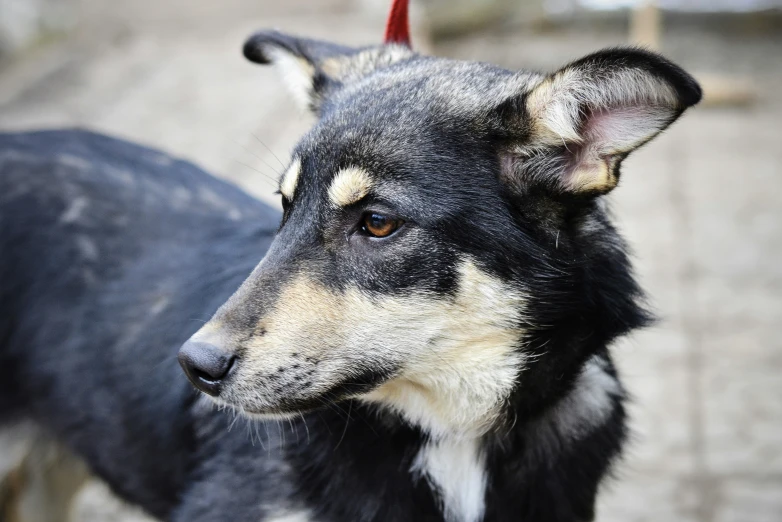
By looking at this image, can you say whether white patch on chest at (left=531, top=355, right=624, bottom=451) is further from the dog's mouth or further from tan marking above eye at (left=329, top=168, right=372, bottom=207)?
tan marking above eye at (left=329, top=168, right=372, bottom=207)

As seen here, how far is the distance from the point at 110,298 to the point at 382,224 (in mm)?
1243

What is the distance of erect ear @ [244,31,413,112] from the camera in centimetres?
290

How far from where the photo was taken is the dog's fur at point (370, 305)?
7.48 ft

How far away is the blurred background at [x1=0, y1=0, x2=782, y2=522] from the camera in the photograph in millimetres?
4102

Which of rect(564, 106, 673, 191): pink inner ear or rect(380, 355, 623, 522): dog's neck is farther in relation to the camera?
rect(380, 355, 623, 522): dog's neck

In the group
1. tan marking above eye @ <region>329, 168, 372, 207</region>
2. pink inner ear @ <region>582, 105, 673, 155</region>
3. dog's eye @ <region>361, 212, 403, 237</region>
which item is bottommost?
dog's eye @ <region>361, 212, 403, 237</region>

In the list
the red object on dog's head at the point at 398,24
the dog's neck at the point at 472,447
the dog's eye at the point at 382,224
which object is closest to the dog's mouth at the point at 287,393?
the dog's neck at the point at 472,447

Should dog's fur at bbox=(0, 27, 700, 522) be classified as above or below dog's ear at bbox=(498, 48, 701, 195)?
below

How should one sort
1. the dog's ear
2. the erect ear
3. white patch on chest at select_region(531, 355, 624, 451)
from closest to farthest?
the dog's ear → white patch on chest at select_region(531, 355, 624, 451) → the erect ear

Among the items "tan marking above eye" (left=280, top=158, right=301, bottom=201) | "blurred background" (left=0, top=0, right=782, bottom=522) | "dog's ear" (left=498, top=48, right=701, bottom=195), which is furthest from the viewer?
"blurred background" (left=0, top=0, right=782, bottom=522)

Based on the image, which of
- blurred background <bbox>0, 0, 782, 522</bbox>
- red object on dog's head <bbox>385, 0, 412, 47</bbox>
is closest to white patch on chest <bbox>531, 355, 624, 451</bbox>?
blurred background <bbox>0, 0, 782, 522</bbox>

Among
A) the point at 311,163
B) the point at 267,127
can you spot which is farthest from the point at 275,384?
the point at 267,127

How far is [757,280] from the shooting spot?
5340 millimetres

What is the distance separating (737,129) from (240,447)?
6.00 m
